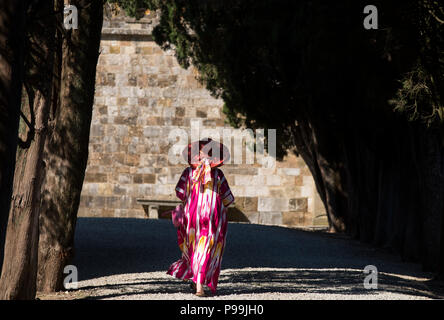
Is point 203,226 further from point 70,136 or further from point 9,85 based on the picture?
point 9,85

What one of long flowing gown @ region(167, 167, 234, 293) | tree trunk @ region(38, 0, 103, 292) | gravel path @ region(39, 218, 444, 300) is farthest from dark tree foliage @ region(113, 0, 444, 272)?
tree trunk @ region(38, 0, 103, 292)

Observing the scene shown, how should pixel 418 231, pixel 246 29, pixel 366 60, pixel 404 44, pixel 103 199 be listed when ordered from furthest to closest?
1. pixel 103 199
2. pixel 246 29
3. pixel 418 231
4. pixel 366 60
5. pixel 404 44

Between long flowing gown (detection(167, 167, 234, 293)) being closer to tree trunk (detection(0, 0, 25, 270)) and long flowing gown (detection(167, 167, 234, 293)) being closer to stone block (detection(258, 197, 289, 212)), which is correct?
tree trunk (detection(0, 0, 25, 270))

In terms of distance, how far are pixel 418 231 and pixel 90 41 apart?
7561 millimetres

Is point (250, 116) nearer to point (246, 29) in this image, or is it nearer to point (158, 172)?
point (246, 29)

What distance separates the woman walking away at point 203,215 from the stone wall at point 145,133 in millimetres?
13658

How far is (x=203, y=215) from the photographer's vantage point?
9.12 metres

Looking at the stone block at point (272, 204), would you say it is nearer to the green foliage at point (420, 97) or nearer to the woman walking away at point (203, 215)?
the green foliage at point (420, 97)

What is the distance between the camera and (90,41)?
1004 centimetres

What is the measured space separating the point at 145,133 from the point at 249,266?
37.7ft

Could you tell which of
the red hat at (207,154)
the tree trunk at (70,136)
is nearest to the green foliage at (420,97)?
the red hat at (207,154)

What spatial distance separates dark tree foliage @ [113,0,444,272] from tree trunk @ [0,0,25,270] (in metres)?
7.23

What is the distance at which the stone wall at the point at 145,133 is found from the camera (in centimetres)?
2297
